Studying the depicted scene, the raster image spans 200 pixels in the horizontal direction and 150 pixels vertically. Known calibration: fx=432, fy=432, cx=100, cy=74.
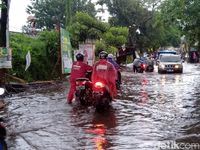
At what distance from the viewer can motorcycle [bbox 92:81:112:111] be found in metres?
11.7

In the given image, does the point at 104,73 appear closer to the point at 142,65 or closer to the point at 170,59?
the point at 170,59

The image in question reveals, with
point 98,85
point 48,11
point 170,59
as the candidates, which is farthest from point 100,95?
point 48,11

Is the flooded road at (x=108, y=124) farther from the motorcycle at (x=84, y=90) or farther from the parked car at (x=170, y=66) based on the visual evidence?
the parked car at (x=170, y=66)

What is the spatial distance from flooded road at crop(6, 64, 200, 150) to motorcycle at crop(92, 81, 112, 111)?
241mm

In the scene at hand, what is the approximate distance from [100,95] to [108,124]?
1598 mm

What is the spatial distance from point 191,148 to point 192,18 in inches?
611

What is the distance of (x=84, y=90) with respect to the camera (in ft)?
42.9

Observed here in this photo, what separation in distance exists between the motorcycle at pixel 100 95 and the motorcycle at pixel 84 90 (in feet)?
3.06

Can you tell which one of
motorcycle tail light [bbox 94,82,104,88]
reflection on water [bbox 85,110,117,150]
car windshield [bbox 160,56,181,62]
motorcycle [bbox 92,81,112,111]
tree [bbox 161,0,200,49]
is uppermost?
tree [bbox 161,0,200,49]

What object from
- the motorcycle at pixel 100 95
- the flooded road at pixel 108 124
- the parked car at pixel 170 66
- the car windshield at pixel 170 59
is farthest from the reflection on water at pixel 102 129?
the car windshield at pixel 170 59

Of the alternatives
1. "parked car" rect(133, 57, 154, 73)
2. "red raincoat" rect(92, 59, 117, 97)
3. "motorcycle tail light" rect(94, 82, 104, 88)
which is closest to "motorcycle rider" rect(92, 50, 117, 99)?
"red raincoat" rect(92, 59, 117, 97)

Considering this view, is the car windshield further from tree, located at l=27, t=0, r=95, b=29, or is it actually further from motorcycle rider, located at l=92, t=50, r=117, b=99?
tree, located at l=27, t=0, r=95, b=29

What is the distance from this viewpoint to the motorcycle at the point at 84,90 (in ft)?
42.1

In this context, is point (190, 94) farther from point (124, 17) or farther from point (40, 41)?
point (124, 17)
